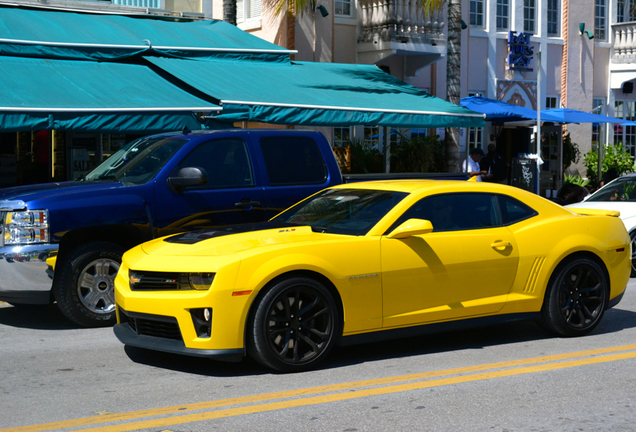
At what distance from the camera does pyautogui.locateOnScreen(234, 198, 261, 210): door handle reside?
9320mm

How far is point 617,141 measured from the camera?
97.9ft

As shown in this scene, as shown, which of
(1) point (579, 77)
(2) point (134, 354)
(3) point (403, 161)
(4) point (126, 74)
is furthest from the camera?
(1) point (579, 77)

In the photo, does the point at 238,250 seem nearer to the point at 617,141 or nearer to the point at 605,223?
the point at 605,223

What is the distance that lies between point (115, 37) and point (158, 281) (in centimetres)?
1058

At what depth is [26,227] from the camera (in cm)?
820

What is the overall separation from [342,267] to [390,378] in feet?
3.01

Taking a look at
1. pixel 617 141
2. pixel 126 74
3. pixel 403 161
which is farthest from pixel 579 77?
pixel 126 74

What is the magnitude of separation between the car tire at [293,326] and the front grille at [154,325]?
576mm

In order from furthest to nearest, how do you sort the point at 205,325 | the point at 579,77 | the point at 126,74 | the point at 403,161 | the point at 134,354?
the point at 579,77 → the point at 403,161 → the point at 126,74 → the point at 134,354 → the point at 205,325

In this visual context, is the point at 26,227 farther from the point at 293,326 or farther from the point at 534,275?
the point at 534,275

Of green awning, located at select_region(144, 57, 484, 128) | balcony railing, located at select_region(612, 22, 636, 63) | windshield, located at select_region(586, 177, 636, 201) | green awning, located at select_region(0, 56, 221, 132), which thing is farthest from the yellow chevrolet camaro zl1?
balcony railing, located at select_region(612, 22, 636, 63)

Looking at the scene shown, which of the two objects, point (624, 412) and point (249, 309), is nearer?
point (624, 412)

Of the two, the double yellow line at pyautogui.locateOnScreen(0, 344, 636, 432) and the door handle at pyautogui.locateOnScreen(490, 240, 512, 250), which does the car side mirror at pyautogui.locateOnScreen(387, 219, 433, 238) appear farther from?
the double yellow line at pyautogui.locateOnScreen(0, 344, 636, 432)

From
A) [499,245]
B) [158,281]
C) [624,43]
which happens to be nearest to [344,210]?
[499,245]
